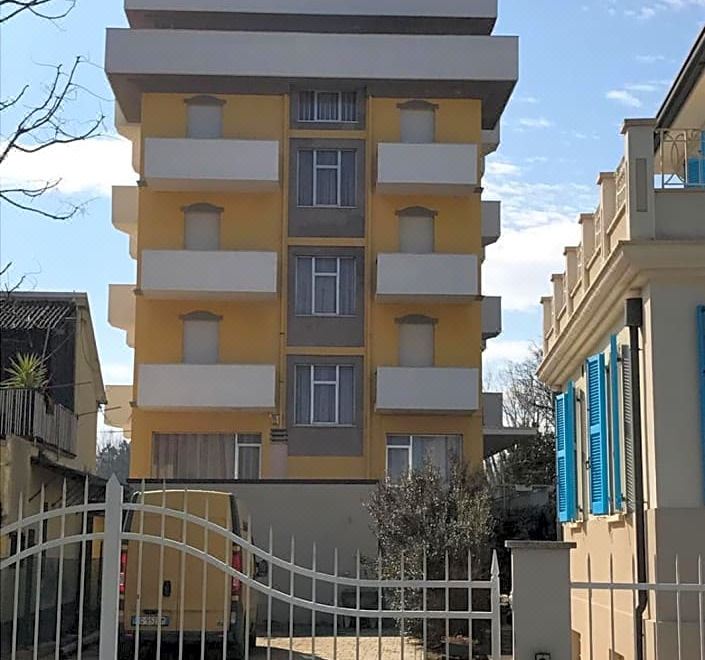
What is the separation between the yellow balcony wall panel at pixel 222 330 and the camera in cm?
3372

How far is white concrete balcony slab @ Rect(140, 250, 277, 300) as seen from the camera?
32.8m

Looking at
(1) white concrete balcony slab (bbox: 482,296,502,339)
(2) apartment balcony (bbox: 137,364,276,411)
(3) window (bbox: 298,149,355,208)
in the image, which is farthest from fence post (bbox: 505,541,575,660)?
(1) white concrete balcony slab (bbox: 482,296,502,339)

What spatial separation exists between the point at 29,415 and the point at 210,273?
11680 millimetres

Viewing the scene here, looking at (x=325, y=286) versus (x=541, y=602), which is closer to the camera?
(x=541, y=602)

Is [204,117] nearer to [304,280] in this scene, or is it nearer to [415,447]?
[304,280]

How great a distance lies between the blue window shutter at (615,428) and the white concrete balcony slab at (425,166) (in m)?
21.2

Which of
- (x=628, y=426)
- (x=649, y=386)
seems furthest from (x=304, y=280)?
(x=649, y=386)

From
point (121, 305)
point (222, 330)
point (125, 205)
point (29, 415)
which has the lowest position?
point (29, 415)

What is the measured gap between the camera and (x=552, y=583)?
834cm

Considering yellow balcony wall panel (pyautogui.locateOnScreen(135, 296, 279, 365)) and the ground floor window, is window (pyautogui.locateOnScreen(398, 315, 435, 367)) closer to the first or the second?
yellow balcony wall panel (pyautogui.locateOnScreen(135, 296, 279, 365))

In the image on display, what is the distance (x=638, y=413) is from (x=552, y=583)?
12.6ft

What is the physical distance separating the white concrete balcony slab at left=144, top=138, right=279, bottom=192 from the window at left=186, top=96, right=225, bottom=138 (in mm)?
1271

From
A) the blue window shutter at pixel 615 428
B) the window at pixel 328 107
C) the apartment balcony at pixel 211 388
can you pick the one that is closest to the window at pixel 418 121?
the window at pixel 328 107

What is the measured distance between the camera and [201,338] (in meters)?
33.9
